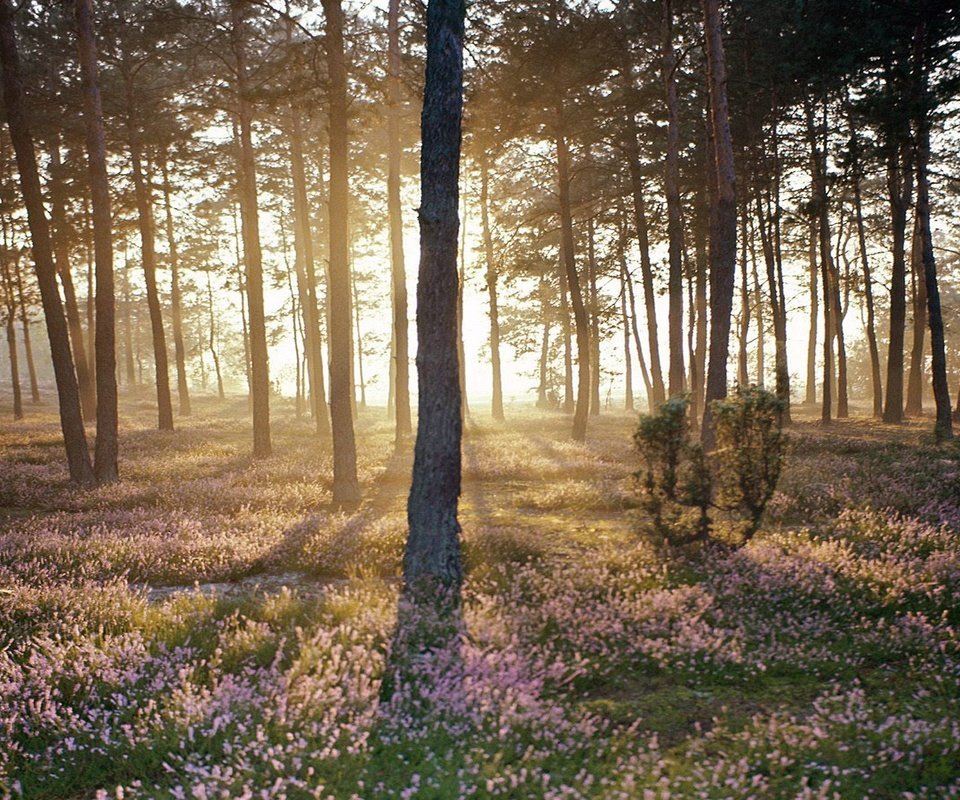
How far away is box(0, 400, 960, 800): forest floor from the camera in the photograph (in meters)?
3.62

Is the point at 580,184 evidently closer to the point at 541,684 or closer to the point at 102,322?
the point at 102,322

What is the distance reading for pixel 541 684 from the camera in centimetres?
450

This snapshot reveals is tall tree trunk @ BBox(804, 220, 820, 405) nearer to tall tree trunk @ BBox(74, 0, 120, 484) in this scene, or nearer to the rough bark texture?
the rough bark texture

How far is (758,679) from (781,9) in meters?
22.0

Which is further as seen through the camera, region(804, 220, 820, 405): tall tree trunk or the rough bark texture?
region(804, 220, 820, 405): tall tree trunk

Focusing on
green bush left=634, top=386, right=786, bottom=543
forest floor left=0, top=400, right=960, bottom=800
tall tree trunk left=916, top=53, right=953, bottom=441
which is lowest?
forest floor left=0, top=400, right=960, bottom=800

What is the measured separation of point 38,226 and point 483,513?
1039 cm

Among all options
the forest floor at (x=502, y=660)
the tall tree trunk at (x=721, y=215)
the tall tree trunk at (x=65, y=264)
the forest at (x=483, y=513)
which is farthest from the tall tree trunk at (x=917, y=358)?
the tall tree trunk at (x=65, y=264)

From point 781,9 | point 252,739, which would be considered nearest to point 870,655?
point 252,739

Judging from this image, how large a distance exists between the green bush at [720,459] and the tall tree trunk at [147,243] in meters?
19.8

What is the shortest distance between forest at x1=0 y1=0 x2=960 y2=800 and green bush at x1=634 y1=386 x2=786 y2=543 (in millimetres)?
39

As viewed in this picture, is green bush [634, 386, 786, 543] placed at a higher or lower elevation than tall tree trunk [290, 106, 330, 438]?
lower

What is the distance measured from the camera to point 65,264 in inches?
982

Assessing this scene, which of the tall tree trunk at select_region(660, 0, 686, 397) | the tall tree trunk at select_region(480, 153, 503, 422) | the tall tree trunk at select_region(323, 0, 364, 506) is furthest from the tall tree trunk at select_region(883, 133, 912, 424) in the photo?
the tall tree trunk at select_region(323, 0, 364, 506)
